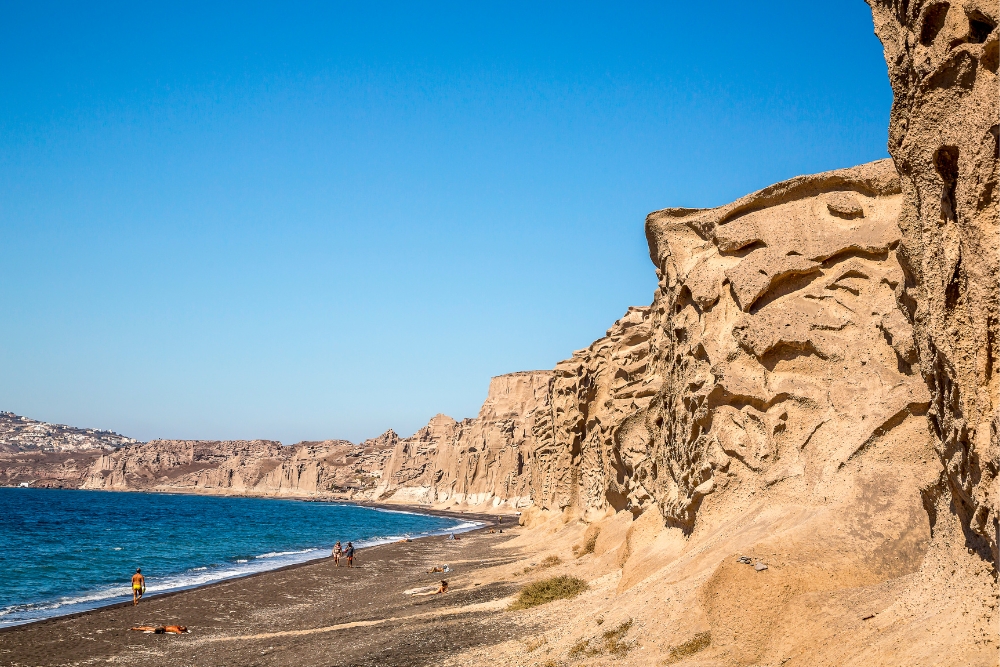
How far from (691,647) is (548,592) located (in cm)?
816

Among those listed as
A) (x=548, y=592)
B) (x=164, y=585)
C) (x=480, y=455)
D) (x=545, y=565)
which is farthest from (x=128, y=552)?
(x=480, y=455)

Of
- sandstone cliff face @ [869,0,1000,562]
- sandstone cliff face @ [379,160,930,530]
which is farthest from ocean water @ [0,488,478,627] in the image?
sandstone cliff face @ [869,0,1000,562]

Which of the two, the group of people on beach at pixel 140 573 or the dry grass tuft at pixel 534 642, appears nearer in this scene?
the dry grass tuft at pixel 534 642

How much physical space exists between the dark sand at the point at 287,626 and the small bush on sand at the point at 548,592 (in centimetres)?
68

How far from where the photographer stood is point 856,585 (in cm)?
991

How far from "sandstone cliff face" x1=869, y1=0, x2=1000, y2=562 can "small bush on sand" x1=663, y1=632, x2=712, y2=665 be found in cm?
376

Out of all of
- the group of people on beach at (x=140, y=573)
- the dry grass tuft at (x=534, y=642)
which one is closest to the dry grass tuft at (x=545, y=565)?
the dry grass tuft at (x=534, y=642)

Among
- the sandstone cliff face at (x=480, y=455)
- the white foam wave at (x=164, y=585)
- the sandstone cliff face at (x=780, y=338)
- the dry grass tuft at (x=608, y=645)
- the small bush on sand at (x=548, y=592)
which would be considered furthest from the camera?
the sandstone cliff face at (x=480, y=455)

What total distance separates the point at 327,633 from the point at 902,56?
16.9 m

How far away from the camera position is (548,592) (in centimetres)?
1736

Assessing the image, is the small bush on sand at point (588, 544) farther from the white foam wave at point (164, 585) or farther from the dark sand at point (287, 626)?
the white foam wave at point (164, 585)

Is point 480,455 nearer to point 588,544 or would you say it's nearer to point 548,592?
point 588,544

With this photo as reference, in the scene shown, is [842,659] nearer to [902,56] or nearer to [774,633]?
[774,633]

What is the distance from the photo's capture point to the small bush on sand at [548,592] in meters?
16.9
